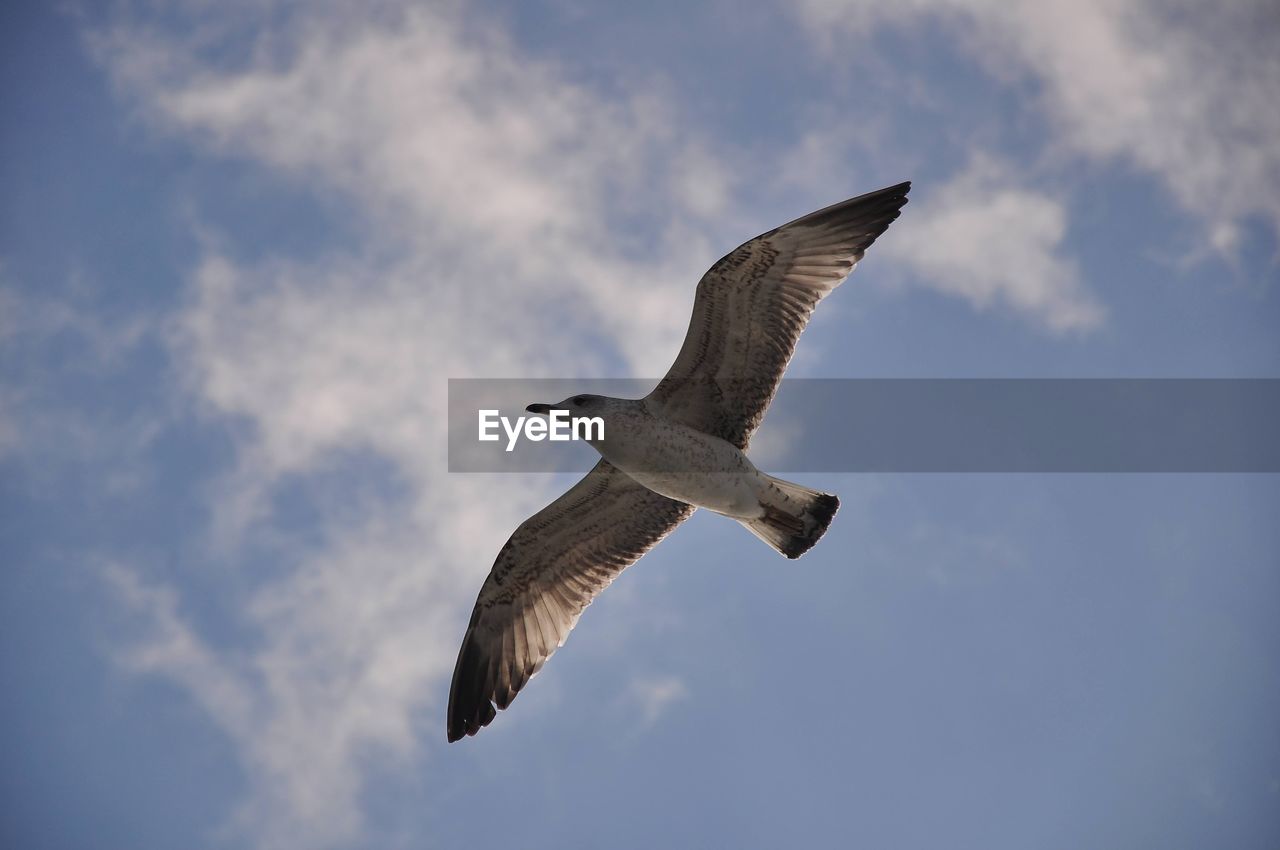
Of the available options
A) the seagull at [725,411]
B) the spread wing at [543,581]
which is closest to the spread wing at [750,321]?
the seagull at [725,411]

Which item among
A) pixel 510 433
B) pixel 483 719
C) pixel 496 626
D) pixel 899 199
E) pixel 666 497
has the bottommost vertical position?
pixel 483 719

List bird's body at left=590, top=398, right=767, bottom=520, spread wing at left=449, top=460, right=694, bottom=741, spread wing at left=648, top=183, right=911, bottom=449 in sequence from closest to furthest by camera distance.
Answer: bird's body at left=590, top=398, right=767, bottom=520 < spread wing at left=648, top=183, right=911, bottom=449 < spread wing at left=449, top=460, right=694, bottom=741

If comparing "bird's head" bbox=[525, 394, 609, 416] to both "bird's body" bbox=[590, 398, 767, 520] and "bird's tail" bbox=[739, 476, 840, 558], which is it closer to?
"bird's body" bbox=[590, 398, 767, 520]

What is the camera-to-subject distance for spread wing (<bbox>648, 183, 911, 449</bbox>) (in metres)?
10.1

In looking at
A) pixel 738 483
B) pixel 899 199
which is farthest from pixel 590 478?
pixel 899 199

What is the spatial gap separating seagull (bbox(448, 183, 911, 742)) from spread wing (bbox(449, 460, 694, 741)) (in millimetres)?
21

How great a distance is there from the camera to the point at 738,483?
10.0m

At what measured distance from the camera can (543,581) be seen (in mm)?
11375

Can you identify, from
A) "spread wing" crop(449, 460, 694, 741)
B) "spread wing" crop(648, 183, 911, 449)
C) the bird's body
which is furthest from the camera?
"spread wing" crop(449, 460, 694, 741)

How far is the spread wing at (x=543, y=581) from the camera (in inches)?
436

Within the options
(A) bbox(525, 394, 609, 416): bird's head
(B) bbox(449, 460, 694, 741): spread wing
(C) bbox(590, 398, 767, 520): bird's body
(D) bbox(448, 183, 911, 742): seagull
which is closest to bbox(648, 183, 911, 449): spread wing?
(D) bbox(448, 183, 911, 742): seagull

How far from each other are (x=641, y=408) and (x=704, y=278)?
1.23m

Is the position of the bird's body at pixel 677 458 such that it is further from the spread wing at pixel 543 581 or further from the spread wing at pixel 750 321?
the spread wing at pixel 543 581

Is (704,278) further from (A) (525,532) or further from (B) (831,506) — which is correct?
(A) (525,532)
